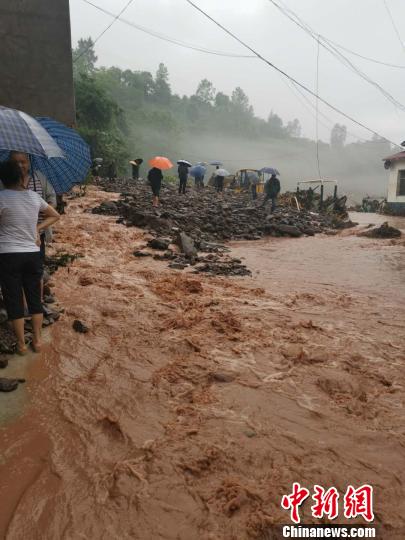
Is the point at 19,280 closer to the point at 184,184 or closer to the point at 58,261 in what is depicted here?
the point at 58,261

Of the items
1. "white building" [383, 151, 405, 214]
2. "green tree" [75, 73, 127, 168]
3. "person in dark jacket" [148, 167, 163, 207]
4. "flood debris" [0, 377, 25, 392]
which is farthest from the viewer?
"green tree" [75, 73, 127, 168]

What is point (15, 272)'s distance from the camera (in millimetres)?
3643

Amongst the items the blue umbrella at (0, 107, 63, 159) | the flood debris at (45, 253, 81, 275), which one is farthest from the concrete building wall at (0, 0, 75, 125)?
the blue umbrella at (0, 107, 63, 159)

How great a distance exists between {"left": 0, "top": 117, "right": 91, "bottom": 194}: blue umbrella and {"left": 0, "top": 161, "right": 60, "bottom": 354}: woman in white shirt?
104cm

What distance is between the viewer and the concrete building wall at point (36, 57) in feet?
32.9

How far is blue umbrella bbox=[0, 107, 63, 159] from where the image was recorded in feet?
11.1

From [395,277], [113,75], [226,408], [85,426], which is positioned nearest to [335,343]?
[226,408]

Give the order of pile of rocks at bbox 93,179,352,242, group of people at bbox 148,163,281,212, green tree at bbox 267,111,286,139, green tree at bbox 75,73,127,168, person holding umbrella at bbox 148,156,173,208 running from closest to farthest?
pile of rocks at bbox 93,179,352,242 < person holding umbrella at bbox 148,156,173,208 < group of people at bbox 148,163,281,212 < green tree at bbox 75,73,127,168 < green tree at bbox 267,111,286,139

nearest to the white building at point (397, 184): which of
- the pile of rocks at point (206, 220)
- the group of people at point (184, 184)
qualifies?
the group of people at point (184, 184)

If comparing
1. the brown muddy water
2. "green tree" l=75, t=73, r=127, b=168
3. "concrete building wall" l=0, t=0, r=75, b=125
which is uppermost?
"green tree" l=75, t=73, r=127, b=168

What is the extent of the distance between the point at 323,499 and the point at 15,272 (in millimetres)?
3049

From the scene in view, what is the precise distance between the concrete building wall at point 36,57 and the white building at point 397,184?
70.6 feet

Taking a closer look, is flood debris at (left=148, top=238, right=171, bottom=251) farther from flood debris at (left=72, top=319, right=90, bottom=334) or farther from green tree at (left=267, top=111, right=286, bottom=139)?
green tree at (left=267, top=111, right=286, bottom=139)

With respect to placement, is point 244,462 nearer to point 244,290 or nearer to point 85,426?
point 85,426
